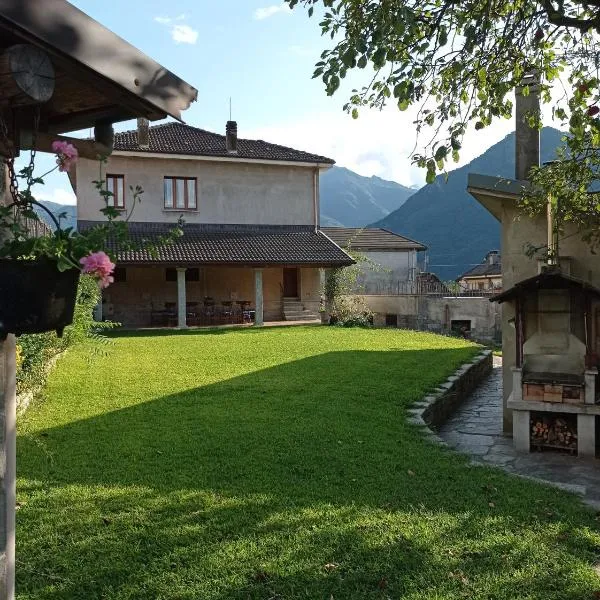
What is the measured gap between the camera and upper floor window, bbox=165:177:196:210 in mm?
22703

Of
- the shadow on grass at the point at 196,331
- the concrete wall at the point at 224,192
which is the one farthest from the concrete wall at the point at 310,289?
the shadow on grass at the point at 196,331

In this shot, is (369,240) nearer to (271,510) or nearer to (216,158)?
(216,158)

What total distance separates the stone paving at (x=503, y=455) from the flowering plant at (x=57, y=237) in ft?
14.5

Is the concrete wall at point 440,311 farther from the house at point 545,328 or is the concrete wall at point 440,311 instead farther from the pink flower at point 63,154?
the pink flower at point 63,154

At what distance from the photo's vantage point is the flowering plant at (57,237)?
2051mm

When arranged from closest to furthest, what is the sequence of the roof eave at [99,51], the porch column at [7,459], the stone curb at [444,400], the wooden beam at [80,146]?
the roof eave at [99,51]
the porch column at [7,459]
the wooden beam at [80,146]
the stone curb at [444,400]

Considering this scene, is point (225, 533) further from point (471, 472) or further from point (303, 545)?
point (471, 472)

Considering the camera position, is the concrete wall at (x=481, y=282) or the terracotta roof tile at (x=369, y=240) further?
the concrete wall at (x=481, y=282)

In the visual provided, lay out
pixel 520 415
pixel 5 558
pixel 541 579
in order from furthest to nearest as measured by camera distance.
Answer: pixel 520 415 < pixel 541 579 < pixel 5 558

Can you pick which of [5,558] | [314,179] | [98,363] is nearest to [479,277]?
[314,179]

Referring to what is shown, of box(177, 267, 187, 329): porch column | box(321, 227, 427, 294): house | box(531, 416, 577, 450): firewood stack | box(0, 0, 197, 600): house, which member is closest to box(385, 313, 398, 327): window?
box(321, 227, 427, 294): house

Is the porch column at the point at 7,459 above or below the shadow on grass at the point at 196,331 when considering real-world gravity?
above

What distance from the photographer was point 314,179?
80.3ft

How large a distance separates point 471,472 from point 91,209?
1901cm
